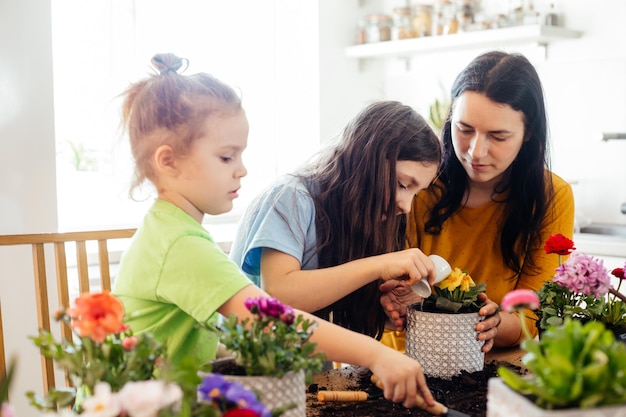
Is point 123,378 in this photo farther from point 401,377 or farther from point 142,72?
point 142,72

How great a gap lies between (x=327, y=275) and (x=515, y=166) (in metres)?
0.66

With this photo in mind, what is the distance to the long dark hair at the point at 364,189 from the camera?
1.46 metres

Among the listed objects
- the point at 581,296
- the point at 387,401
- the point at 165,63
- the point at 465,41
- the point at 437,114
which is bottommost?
the point at 387,401

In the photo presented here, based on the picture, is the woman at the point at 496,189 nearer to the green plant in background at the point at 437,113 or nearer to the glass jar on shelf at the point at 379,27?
the green plant in background at the point at 437,113

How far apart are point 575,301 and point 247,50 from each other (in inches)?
115

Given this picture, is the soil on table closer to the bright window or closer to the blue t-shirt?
the blue t-shirt

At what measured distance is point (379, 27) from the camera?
3998mm

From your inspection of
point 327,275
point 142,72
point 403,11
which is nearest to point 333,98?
point 403,11


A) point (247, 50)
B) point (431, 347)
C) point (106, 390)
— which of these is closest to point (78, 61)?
point (247, 50)

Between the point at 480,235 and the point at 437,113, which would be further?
the point at 437,113

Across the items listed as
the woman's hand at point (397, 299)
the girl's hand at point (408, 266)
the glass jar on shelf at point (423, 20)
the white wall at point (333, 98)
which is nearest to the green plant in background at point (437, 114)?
the white wall at point (333, 98)

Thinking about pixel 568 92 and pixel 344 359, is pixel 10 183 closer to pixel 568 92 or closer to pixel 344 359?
pixel 344 359

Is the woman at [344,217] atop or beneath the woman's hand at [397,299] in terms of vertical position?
atop

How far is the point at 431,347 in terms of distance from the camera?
1267 millimetres
